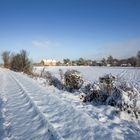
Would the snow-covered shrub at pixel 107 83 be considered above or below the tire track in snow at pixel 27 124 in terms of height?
above

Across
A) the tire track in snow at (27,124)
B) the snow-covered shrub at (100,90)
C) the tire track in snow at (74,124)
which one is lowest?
the tire track in snow at (27,124)

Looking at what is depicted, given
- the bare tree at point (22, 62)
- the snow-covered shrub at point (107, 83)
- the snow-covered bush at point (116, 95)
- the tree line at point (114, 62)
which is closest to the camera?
the snow-covered bush at point (116, 95)

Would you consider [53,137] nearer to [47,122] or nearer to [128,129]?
[47,122]

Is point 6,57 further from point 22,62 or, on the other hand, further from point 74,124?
point 74,124

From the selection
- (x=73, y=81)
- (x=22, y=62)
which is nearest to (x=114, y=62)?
(x=22, y=62)

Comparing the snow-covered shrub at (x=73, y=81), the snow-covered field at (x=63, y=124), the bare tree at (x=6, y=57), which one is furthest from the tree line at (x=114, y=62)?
the snow-covered field at (x=63, y=124)

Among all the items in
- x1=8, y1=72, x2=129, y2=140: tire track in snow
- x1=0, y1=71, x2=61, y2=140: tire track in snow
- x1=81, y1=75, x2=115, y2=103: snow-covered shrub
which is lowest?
x1=0, y1=71, x2=61, y2=140: tire track in snow

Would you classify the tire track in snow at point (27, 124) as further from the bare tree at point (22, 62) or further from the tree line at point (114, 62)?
the tree line at point (114, 62)

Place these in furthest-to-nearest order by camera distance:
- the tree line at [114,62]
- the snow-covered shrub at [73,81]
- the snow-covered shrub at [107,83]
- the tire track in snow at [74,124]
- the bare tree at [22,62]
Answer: the tree line at [114,62] < the bare tree at [22,62] < the snow-covered shrub at [73,81] < the snow-covered shrub at [107,83] < the tire track in snow at [74,124]

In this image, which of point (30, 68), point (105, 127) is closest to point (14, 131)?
point (105, 127)

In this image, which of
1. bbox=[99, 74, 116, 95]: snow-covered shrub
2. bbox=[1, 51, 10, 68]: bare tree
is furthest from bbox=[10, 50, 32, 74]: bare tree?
bbox=[99, 74, 116, 95]: snow-covered shrub

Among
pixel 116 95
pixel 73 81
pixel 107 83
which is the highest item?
pixel 107 83

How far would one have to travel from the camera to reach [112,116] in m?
9.47

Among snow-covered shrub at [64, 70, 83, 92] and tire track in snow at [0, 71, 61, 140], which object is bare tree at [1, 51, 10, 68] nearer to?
snow-covered shrub at [64, 70, 83, 92]
